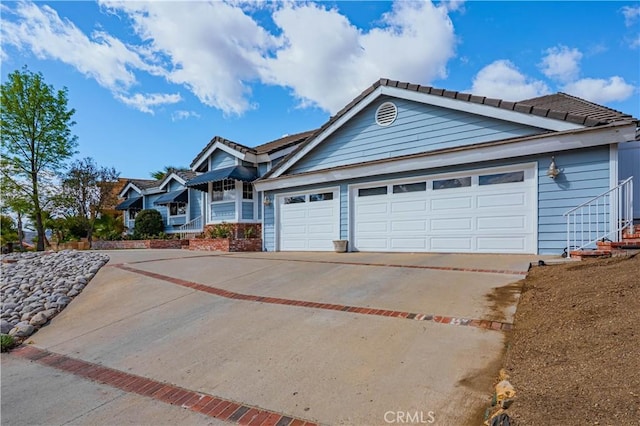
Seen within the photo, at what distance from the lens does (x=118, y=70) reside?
436 inches

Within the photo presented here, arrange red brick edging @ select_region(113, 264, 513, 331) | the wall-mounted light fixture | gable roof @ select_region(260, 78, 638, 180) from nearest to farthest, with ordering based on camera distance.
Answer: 1. red brick edging @ select_region(113, 264, 513, 331)
2. gable roof @ select_region(260, 78, 638, 180)
3. the wall-mounted light fixture

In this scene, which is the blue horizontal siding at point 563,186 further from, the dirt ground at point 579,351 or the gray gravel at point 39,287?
the gray gravel at point 39,287

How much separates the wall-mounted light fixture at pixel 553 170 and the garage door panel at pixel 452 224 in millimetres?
2016

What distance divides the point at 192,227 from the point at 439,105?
1467 cm

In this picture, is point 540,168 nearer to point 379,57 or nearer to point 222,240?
point 379,57

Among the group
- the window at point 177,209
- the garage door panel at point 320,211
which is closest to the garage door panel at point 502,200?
the garage door panel at point 320,211

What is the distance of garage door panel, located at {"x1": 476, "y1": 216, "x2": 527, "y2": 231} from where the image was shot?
786 centimetres

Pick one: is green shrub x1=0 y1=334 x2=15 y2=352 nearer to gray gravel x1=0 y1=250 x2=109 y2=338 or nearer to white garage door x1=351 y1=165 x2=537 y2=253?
gray gravel x1=0 y1=250 x2=109 y2=338

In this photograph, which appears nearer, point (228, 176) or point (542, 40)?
point (542, 40)

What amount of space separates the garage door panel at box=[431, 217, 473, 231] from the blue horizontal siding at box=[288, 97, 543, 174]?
6.91 ft

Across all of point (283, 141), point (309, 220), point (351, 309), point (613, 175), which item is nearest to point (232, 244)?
point (309, 220)

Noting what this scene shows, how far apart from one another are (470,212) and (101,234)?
22.1 meters

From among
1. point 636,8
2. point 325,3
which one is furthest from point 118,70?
point 636,8

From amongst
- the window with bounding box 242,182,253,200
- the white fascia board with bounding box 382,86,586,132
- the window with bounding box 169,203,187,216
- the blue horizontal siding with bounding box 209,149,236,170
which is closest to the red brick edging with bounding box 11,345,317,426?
the white fascia board with bounding box 382,86,586,132
